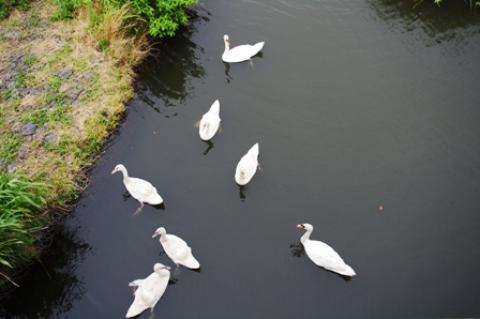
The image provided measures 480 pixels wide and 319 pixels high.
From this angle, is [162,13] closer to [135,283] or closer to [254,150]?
[254,150]

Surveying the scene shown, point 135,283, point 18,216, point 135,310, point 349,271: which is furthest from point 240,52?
point 135,310

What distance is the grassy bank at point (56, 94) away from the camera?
965cm

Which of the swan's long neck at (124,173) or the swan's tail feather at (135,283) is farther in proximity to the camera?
the swan's long neck at (124,173)

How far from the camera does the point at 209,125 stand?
11562 mm

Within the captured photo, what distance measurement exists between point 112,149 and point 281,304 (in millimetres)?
5623

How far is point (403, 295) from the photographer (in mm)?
9086

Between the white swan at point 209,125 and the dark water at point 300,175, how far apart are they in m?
0.39

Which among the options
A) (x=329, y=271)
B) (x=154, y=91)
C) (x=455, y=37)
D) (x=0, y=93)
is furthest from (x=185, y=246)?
(x=455, y=37)

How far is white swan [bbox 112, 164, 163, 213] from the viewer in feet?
34.2

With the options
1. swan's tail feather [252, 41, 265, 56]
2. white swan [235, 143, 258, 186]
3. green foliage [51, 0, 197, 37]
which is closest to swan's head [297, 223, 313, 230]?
white swan [235, 143, 258, 186]

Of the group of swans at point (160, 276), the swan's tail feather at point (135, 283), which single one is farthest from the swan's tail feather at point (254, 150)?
the swan's tail feather at point (135, 283)

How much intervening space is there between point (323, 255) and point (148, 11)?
819 centimetres

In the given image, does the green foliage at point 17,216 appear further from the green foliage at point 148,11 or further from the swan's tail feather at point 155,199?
the green foliage at point 148,11

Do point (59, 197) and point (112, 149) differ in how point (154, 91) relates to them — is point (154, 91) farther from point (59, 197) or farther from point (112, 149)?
point (59, 197)
